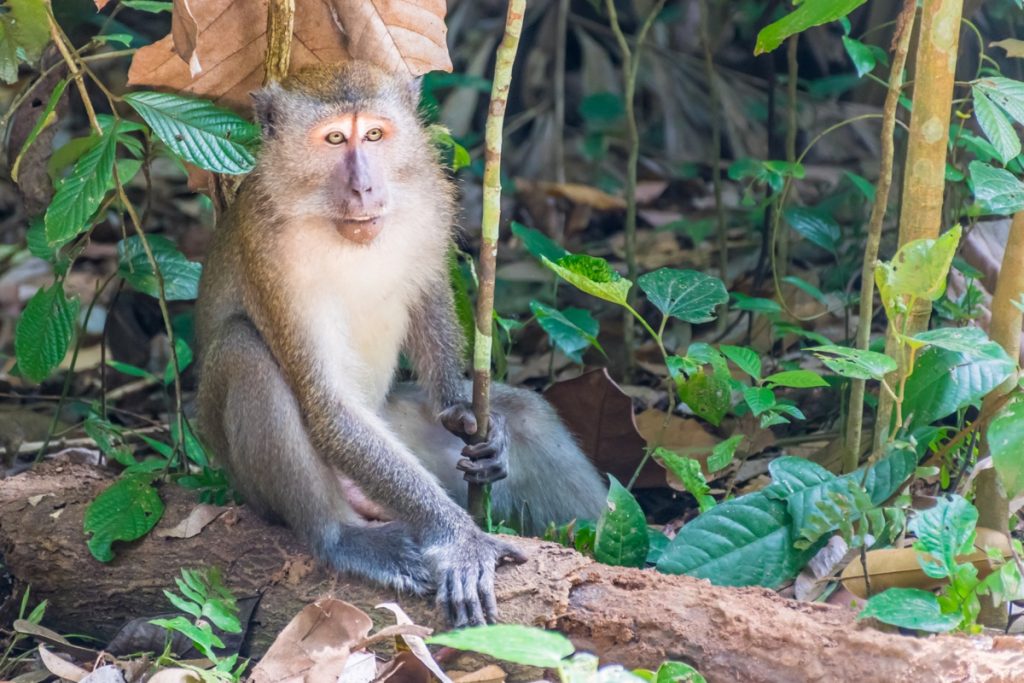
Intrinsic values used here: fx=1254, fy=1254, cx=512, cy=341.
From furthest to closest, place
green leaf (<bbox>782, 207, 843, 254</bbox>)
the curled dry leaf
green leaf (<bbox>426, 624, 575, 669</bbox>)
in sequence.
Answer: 1. green leaf (<bbox>782, 207, 843, 254</bbox>)
2. the curled dry leaf
3. green leaf (<bbox>426, 624, 575, 669</bbox>)

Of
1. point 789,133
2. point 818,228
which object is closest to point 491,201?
point 818,228

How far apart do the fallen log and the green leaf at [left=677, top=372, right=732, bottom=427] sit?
100 centimetres

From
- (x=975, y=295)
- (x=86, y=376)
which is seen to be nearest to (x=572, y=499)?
(x=975, y=295)

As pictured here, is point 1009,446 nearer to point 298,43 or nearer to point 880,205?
point 880,205

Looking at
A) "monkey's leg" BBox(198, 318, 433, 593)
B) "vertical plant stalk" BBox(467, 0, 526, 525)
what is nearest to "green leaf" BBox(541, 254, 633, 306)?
"vertical plant stalk" BBox(467, 0, 526, 525)

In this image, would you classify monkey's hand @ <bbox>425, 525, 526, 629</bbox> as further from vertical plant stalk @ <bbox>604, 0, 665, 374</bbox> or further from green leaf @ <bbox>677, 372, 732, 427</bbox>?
vertical plant stalk @ <bbox>604, 0, 665, 374</bbox>

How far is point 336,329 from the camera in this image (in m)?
4.97

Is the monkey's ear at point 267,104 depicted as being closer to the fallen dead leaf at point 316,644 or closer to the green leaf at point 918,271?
the fallen dead leaf at point 316,644

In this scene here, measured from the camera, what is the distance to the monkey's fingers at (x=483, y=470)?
4.83 m

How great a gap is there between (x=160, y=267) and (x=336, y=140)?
4.42 ft

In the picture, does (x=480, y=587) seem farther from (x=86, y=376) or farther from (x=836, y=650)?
(x=86, y=376)

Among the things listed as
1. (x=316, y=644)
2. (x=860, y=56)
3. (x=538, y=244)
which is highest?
(x=860, y=56)

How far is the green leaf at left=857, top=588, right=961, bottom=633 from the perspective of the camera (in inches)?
144

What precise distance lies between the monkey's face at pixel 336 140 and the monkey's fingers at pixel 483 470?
3.09 feet
